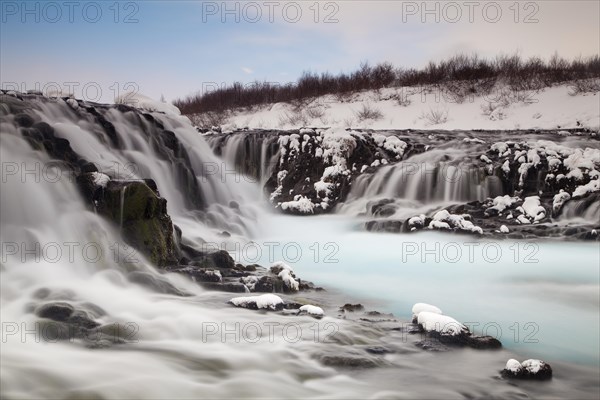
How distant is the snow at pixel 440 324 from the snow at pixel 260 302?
129 centimetres

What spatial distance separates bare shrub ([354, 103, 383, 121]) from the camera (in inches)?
961

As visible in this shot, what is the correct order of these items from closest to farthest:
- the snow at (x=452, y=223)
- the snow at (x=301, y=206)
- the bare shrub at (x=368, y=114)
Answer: the snow at (x=452, y=223), the snow at (x=301, y=206), the bare shrub at (x=368, y=114)

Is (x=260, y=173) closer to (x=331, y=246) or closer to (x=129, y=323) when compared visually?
(x=331, y=246)

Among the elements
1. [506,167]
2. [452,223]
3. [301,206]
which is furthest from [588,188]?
[301,206]

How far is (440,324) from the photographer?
4410mm

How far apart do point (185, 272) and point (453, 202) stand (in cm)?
754

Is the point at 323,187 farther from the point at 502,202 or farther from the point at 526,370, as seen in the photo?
the point at 526,370

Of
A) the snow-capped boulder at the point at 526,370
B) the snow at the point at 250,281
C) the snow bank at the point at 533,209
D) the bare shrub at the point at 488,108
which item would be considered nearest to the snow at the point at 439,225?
the snow bank at the point at 533,209

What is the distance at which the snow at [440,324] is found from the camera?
430cm

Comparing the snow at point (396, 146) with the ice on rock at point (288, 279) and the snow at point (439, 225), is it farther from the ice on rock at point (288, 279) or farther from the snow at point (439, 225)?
the ice on rock at point (288, 279)

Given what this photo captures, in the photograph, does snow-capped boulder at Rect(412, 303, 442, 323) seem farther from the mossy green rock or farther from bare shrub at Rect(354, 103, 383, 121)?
bare shrub at Rect(354, 103, 383, 121)

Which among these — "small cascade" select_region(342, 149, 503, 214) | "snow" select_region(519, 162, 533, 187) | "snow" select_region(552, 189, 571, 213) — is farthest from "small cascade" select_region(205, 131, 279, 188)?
"snow" select_region(552, 189, 571, 213)

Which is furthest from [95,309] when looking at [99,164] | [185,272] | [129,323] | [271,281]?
[99,164]

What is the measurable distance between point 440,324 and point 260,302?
5.32 ft
